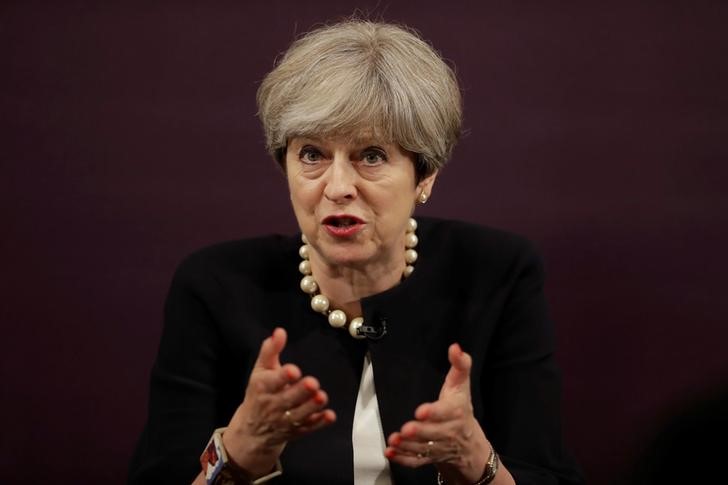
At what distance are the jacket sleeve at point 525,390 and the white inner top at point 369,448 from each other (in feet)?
0.74

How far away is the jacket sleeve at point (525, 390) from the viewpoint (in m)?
1.62

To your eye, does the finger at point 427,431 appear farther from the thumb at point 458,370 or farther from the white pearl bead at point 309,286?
the white pearl bead at point 309,286

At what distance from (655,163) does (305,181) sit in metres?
0.92

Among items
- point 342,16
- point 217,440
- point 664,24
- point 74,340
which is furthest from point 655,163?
point 74,340

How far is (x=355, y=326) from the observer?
5.41 ft

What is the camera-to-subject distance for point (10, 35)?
6.77 ft

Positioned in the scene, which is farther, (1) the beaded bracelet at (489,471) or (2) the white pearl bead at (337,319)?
(2) the white pearl bead at (337,319)

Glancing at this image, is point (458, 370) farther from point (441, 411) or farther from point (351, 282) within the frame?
point (351, 282)

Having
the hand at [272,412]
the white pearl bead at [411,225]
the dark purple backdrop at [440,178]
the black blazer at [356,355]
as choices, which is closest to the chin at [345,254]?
the black blazer at [356,355]

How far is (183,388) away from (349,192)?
1.64 ft

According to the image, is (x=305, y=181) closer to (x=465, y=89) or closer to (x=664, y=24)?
(x=465, y=89)

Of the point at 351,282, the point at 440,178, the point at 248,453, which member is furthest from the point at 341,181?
the point at 440,178

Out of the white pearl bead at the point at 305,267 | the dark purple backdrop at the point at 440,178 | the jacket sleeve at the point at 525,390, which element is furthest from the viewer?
the dark purple backdrop at the point at 440,178

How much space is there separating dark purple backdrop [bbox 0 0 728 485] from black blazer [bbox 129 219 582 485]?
0.38 metres
